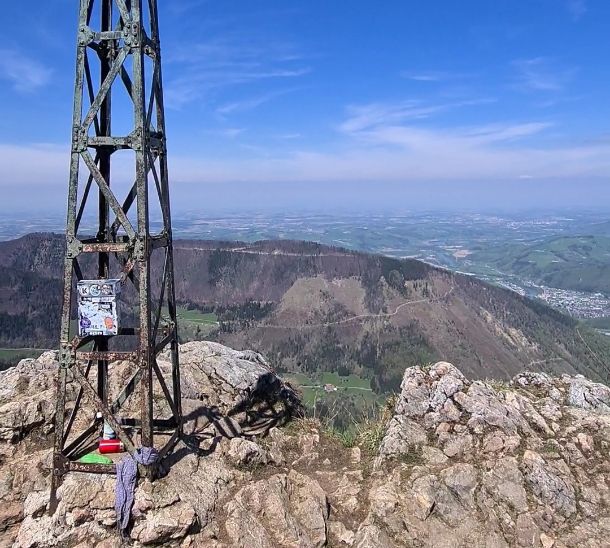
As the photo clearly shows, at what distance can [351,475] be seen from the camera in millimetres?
10250

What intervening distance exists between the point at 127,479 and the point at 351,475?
491cm

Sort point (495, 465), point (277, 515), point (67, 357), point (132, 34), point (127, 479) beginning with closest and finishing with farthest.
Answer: point (127, 479)
point (132, 34)
point (277, 515)
point (67, 357)
point (495, 465)

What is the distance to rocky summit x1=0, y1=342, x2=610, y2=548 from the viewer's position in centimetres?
809

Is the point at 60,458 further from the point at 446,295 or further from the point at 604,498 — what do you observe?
the point at 446,295

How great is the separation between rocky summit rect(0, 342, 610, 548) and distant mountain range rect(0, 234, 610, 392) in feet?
319

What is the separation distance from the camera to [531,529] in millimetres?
8602

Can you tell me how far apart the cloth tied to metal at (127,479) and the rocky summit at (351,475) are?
0.22 metres

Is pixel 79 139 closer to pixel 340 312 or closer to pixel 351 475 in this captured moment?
pixel 351 475

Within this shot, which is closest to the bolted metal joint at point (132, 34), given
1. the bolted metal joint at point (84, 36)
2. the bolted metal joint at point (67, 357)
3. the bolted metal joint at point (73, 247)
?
the bolted metal joint at point (84, 36)

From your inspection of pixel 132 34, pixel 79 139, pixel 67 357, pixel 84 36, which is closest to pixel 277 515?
→ pixel 67 357

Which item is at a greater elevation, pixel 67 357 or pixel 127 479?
pixel 67 357

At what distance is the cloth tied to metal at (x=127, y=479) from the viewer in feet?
25.5

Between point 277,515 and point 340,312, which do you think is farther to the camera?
point 340,312

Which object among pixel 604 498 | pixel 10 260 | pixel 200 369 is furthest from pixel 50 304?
pixel 604 498
